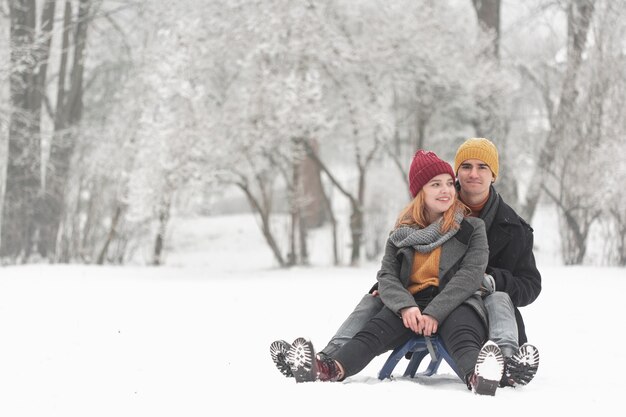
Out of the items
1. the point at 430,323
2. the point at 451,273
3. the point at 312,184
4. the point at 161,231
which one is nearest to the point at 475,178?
the point at 451,273

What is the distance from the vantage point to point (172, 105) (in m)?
13.5

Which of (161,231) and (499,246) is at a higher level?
(499,246)

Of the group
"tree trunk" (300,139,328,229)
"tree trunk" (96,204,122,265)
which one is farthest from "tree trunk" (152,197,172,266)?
"tree trunk" (300,139,328,229)

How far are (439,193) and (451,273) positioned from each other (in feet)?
1.34

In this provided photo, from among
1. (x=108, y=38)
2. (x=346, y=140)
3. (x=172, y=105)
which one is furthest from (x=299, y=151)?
(x=108, y=38)

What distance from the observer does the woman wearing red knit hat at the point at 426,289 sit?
11.5 feet

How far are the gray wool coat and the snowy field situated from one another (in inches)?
15.0

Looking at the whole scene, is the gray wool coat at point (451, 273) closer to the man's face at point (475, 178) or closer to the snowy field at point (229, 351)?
the man's face at point (475, 178)

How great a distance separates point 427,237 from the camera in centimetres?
376

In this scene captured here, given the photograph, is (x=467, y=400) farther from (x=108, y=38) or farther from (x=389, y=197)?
(x=389, y=197)

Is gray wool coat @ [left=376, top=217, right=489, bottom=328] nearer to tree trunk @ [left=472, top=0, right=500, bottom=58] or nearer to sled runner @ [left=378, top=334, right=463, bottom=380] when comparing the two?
sled runner @ [left=378, top=334, right=463, bottom=380]

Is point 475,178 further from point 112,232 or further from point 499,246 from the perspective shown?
point 112,232

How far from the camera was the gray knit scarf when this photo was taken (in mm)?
3740

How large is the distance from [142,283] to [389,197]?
12.2 metres
